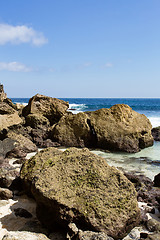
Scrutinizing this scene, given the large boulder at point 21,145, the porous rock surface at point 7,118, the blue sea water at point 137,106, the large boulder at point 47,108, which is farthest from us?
the blue sea water at point 137,106

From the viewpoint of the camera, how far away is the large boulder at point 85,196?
3.48 meters

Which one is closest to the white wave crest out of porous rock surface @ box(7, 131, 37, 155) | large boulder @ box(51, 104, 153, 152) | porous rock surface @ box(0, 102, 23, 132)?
porous rock surface @ box(0, 102, 23, 132)

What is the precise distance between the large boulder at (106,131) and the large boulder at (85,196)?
6.62m

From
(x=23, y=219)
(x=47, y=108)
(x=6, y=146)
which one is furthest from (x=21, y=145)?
(x=23, y=219)

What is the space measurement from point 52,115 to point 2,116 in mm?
3206

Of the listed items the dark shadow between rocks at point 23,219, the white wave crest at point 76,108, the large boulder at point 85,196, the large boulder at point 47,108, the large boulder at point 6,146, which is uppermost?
the large boulder at point 47,108

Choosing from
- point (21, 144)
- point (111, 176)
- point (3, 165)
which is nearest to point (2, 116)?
point (21, 144)

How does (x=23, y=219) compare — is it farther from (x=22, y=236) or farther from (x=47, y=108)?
(x=47, y=108)

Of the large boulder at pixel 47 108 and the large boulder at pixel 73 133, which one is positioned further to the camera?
the large boulder at pixel 47 108

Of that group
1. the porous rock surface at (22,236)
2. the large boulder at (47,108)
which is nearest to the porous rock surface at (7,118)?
the large boulder at (47,108)

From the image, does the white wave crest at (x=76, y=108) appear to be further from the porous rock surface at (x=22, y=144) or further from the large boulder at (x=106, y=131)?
the porous rock surface at (x=22, y=144)

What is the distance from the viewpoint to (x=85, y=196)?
145 inches

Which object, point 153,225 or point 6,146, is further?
point 6,146

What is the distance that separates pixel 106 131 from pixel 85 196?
7.51 m
